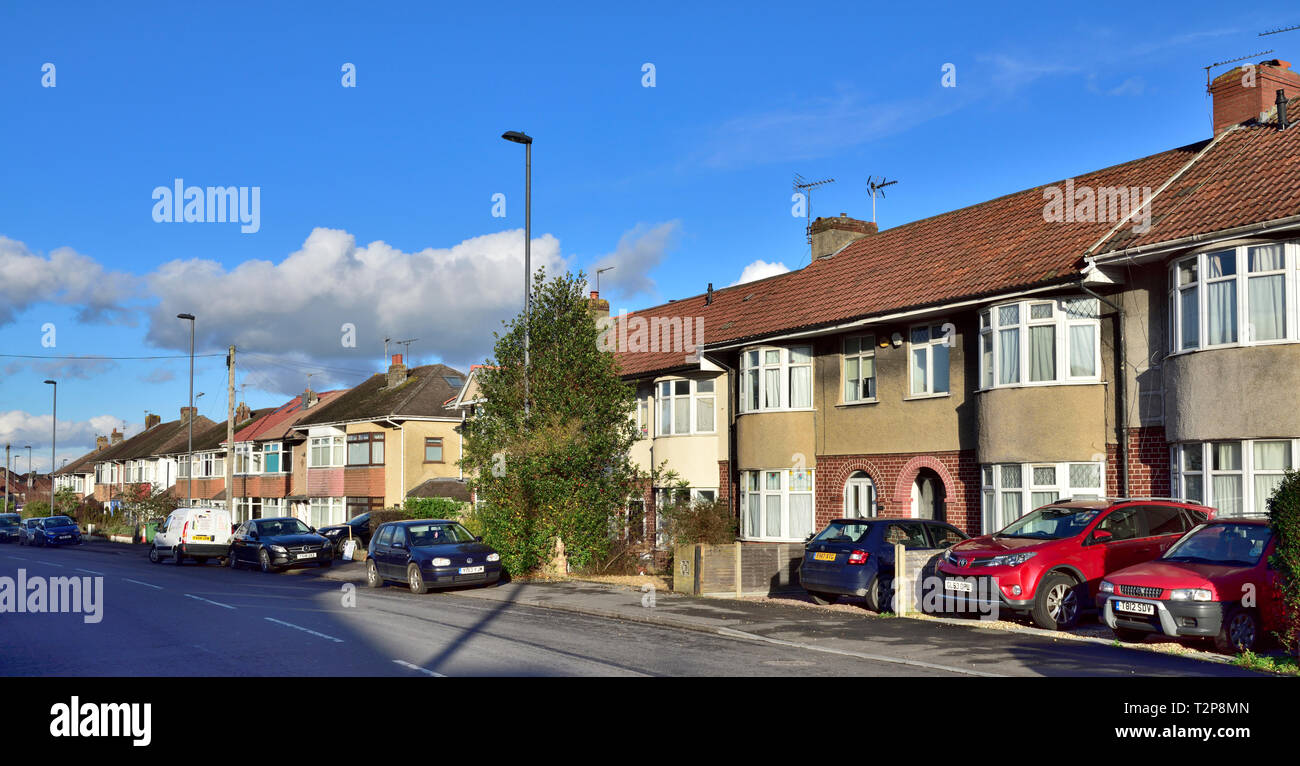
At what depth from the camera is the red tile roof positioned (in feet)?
59.4

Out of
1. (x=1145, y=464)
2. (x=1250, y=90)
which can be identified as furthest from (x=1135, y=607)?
(x=1250, y=90)

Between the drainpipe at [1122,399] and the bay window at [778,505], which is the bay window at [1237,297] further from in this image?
the bay window at [778,505]

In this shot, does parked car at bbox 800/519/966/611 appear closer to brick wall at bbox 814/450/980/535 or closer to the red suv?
the red suv

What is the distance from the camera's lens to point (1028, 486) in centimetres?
2002

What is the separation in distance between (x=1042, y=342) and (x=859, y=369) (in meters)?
5.58

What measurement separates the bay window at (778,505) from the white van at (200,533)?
17.8 metres

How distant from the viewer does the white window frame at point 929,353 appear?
74.0 ft

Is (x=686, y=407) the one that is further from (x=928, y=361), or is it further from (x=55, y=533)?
(x=55, y=533)

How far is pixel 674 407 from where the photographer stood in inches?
1195

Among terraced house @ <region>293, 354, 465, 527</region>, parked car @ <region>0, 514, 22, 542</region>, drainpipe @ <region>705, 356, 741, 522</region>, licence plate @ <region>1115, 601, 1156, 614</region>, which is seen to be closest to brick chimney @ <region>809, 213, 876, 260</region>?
drainpipe @ <region>705, 356, 741, 522</region>

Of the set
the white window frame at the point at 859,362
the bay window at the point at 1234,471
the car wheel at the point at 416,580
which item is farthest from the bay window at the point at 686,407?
the bay window at the point at 1234,471

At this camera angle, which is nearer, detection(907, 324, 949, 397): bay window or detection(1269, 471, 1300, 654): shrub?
detection(1269, 471, 1300, 654): shrub

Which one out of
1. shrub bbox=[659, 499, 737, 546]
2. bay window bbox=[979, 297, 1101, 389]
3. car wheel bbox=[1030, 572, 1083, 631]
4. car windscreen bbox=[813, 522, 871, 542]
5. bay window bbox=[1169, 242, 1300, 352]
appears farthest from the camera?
shrub bbox=[659, 499, 737, 546]
